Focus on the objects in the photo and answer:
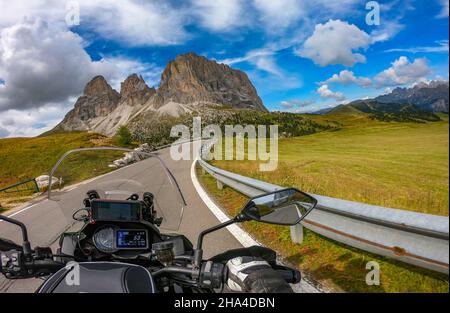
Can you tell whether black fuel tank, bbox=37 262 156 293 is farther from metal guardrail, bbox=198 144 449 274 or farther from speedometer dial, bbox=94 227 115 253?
metal guardrail, bbox=198 144 449 274

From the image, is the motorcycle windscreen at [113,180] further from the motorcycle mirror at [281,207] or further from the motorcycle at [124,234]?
the motorcycle mirror at [281,207]

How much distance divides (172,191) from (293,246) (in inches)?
120

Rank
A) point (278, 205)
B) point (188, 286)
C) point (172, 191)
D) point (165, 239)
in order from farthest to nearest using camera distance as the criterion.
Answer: point (172, 191) → point (165, 239) → point (188, 286) → point (278, 205)

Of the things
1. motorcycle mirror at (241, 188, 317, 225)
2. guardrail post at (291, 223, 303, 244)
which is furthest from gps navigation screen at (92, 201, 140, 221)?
guardrail post at (291, 223, 303, 244)

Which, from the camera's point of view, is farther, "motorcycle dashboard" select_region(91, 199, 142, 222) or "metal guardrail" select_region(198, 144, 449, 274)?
Result: "motorcycle dashboard" select_region(91, 199, 142, 222)

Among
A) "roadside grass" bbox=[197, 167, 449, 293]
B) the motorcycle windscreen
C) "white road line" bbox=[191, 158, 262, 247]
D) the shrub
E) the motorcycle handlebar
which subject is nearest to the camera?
the motorcycle handlebar

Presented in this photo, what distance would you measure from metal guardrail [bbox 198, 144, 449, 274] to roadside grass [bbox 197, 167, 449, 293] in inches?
17.4

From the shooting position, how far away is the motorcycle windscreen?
2.85m

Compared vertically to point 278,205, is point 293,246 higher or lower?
lower

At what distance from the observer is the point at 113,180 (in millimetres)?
2891

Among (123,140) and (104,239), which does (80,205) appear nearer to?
(104,239)

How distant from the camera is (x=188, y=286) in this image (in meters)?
2.20
